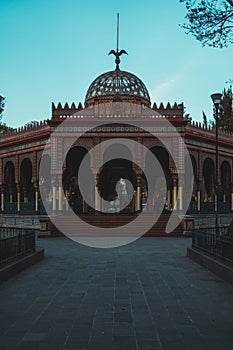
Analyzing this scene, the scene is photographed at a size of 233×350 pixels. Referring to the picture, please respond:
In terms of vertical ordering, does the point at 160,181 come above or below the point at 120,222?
above

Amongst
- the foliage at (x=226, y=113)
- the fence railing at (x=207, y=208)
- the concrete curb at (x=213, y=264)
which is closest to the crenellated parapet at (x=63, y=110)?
the fence railing at (x=207, y=208)

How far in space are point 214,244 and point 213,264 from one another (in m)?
0.85

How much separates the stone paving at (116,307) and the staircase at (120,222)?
29.5ft

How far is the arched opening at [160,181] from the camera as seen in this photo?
26519 millimetres

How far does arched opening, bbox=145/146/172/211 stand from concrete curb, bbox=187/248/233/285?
1449 centimetres

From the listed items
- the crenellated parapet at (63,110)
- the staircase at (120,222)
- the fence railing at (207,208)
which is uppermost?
the crenellated parapet at (63,110)

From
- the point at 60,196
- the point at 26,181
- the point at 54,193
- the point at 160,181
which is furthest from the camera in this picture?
the point at 160,181

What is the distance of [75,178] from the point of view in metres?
30.3

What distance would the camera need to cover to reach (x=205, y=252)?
419 inches

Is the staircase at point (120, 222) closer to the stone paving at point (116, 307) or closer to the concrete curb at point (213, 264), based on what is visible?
the concrete curb at point (213, 264)

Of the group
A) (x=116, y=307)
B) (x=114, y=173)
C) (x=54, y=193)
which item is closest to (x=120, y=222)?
(x=54, y=193)

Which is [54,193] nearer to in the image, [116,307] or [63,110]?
[63,110]

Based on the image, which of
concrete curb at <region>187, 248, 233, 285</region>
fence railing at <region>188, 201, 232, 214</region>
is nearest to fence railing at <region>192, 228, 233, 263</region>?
concrete curb at <region>187, 248, 233, 285</region>

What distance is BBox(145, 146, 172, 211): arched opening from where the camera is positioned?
26.5 meters
